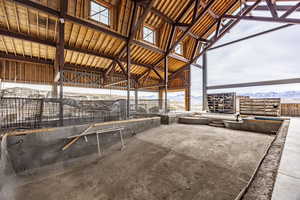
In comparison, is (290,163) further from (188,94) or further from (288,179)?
(188,94)

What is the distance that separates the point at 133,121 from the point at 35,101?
3.80 metres

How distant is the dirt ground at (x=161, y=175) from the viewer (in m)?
2.29

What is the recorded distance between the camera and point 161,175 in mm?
2762

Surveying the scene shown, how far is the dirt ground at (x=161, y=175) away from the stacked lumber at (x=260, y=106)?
4566mm

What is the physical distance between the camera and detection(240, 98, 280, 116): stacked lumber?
709 cm

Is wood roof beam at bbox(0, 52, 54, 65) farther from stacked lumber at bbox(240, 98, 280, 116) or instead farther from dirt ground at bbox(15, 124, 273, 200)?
stacked lumber at bbox(240, 98, 280, 116)

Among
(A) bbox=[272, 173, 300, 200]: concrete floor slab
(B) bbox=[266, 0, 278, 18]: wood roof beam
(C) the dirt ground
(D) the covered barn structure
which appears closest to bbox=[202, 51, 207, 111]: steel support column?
(D) the covered barn structure

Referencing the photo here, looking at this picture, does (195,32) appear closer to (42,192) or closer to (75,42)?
(75,42)

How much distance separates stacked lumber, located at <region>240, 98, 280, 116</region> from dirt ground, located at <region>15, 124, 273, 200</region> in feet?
15.0

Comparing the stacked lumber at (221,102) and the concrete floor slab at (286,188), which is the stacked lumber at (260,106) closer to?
the stacked lumber at (221,102)

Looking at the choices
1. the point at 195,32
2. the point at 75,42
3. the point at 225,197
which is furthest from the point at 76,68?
the point at 225,197

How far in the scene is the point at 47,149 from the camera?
11.5 feet

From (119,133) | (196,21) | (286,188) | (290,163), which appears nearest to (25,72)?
(119,133)

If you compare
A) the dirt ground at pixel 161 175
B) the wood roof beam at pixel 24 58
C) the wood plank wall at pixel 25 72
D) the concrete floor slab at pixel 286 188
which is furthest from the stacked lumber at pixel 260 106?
the wood plank wall at pixel 25 72
